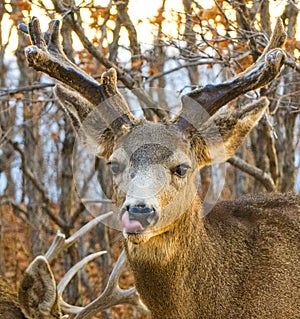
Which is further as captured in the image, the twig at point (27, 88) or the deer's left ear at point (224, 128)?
the twig at point (27, 88)

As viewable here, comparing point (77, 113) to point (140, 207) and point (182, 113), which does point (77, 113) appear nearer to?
point (182, 113)

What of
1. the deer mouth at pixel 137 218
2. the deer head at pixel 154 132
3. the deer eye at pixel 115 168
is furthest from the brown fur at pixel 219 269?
the deer eye at pixel 115 168

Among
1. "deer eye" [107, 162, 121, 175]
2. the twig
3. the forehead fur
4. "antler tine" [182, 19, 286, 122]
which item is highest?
the twig

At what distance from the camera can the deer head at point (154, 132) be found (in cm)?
498

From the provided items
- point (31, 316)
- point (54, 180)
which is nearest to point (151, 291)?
point (31, 316)

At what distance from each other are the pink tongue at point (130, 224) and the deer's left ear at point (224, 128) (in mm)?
1039

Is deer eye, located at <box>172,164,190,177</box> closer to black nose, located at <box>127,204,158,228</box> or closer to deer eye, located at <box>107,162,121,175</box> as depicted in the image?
deer eye, located at <box>107,162,121,175</box>

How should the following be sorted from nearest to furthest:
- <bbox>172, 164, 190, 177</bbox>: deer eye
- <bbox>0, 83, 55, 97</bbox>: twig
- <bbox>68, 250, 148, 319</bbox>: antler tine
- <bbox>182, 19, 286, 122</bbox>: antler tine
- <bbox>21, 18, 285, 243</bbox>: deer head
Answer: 1. <bbox>21, 18, 285, 243</bbox>: deer head
2. <bbox>172, 164, 190, 177</bbox>: deer eye
3. <bbox>182, 19, 286, 122</bbox>: antler tine
4. <bbox>68, 250, 148, 319</bbox>: antler tine
5. <bbox>0, 83, 55, 97</bbox>: twig

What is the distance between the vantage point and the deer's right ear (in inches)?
198

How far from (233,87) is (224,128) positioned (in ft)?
1.02

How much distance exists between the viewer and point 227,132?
18.3ft

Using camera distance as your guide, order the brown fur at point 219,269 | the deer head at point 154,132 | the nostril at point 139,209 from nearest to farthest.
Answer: the nostril at point 139,209, the deer head at point 154,132, the brown fur at point 219,269

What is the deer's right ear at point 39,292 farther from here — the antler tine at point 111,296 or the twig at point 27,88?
the twig at point 27,88

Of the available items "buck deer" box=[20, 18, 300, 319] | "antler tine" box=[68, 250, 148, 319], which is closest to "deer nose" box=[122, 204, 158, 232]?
"buck deer" box=[20, 18, 300, 319]
